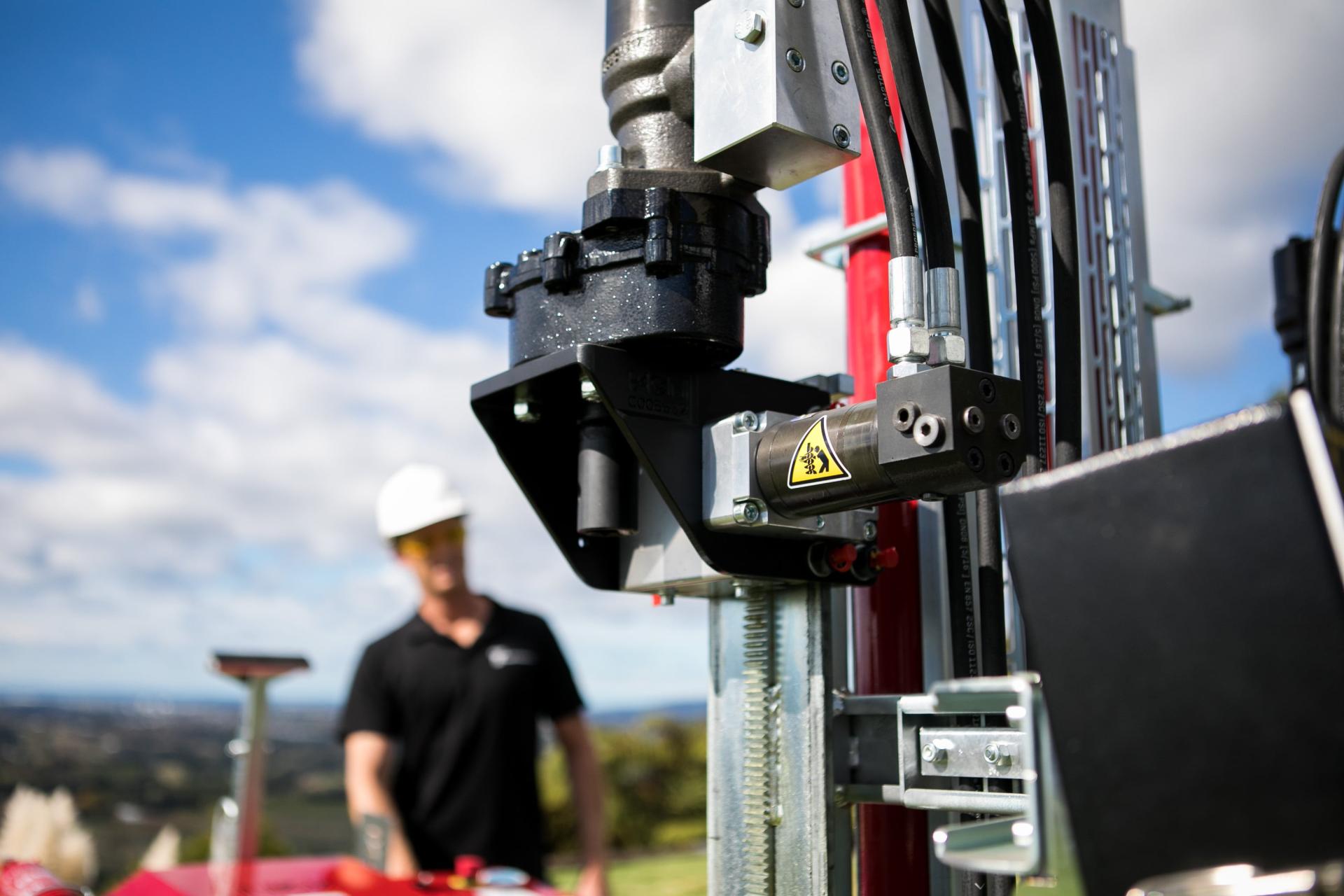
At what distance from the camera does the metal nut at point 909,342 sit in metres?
0.89

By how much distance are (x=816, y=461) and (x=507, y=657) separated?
1.74m

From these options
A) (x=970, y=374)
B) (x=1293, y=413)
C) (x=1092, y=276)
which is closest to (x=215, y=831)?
(x=970, y=374)

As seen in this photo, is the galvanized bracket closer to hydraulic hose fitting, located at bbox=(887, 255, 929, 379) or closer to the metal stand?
the metal stand

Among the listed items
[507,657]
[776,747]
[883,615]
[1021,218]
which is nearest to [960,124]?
[1021,218]

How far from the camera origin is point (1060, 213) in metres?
1.04

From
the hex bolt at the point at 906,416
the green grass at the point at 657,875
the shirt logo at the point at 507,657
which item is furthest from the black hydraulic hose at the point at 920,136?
the green grass at the point at 657,875

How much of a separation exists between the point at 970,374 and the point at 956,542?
0.33m

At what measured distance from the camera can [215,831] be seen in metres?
0.91

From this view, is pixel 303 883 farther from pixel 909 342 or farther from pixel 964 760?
pixel 909 342

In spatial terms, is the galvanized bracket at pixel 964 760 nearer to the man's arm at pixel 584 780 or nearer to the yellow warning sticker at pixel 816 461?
the yellow warning sticker at pixel 816 461

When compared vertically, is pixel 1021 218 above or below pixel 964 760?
above

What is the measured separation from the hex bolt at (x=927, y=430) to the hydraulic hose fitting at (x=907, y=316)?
0.06 m

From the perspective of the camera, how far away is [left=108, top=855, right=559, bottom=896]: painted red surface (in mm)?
1112

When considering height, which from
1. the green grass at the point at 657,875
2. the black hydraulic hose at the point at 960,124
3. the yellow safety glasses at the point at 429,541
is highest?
the black hydraulic hose at the point at 960,124
